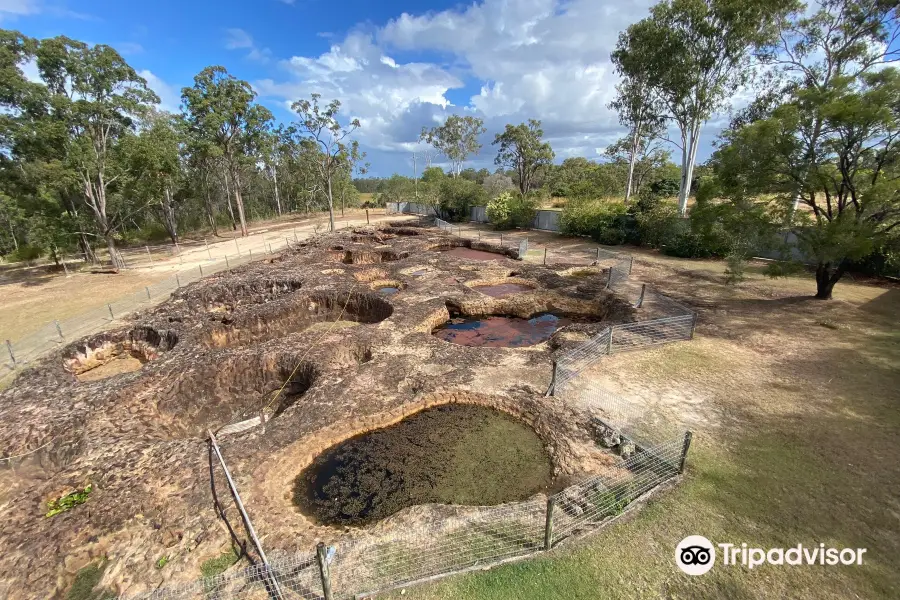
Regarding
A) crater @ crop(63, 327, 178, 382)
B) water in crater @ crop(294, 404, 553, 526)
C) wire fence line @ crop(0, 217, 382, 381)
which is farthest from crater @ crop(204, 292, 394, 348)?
water in crater @ crop(294, 404, 553, 526)

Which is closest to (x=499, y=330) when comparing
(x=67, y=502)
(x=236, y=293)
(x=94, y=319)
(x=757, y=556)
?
(x=757, y=556)

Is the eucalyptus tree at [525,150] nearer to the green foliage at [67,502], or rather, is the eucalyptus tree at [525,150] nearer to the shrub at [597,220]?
the shrub at [597,220]

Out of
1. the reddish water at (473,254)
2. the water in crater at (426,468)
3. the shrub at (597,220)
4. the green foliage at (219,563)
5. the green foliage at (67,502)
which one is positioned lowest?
the water in crater at (426,468)

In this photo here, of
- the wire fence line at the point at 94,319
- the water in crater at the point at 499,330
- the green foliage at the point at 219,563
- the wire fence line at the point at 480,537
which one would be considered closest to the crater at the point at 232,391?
the green foliage at the point at 219,563

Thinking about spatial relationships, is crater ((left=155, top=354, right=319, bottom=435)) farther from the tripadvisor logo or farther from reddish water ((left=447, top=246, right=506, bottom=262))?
reddish water ((left=447, top=246, right=506, bottom=262))

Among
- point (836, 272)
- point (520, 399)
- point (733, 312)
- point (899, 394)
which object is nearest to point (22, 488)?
point (520, 399)

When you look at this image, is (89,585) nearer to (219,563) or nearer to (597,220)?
(219,563)
